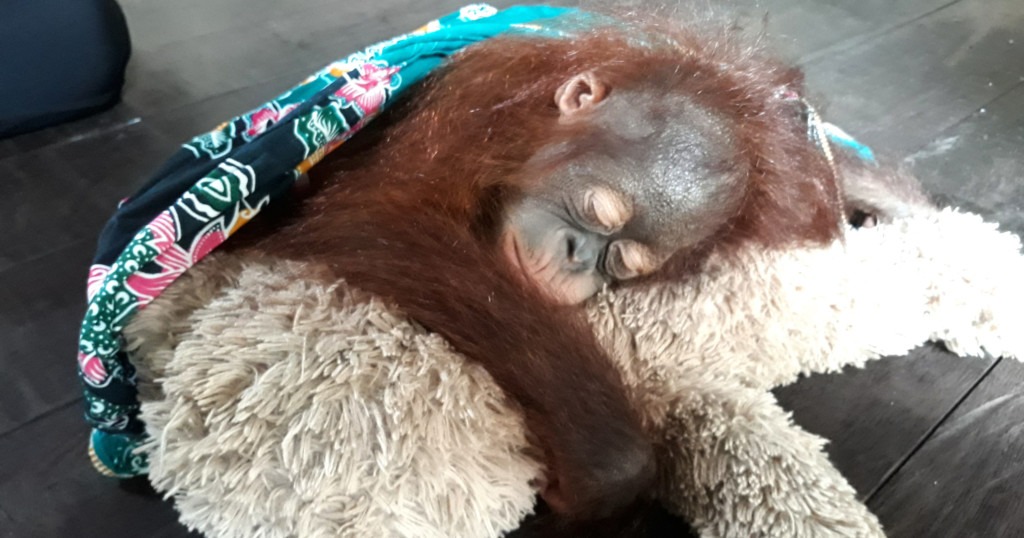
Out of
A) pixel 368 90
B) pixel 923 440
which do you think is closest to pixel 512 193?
pixel 368 90

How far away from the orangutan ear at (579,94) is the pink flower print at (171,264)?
38cm

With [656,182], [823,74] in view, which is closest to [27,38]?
[656,182]

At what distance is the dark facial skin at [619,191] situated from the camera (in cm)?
83

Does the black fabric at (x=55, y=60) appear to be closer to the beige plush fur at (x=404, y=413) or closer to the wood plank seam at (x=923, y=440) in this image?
the beige plush fur at (x=404, y=413)

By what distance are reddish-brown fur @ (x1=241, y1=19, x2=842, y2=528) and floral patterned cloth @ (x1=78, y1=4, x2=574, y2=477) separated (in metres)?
0.05

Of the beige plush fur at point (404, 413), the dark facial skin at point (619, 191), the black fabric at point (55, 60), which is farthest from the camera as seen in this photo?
the black fabric at point (55, 60)

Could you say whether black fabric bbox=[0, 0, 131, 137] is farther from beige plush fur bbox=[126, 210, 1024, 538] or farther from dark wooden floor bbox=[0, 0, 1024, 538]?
beige plush fur bbox=[126, 210, 1024, 538]

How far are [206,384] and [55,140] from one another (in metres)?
0.82

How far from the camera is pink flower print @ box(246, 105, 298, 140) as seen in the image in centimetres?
91

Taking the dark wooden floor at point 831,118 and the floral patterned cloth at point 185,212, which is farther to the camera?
the dark wooden floor at point 831,118

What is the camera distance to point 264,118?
95cm

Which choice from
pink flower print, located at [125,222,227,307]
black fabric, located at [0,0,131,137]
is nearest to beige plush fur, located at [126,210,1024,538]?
pink flower print, located at [125,222,227,307]

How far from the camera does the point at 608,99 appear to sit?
2.87 feet

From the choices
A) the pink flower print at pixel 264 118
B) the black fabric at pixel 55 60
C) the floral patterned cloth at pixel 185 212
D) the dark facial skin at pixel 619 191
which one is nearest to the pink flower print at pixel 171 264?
the floral patterned cloth at pixel 185 212
